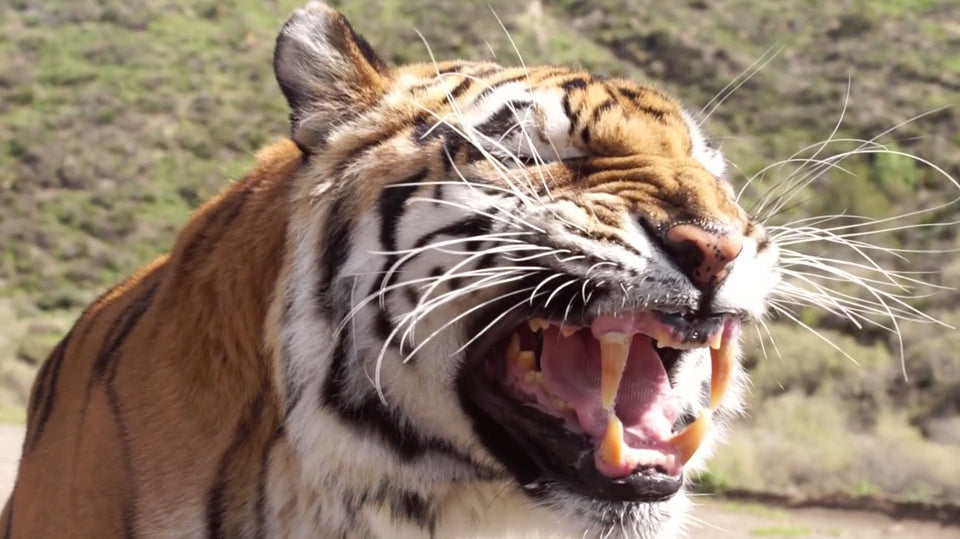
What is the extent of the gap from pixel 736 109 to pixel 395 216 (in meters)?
17.1

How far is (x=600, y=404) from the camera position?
214cm

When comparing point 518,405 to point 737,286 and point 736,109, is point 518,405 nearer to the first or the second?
point 737,286

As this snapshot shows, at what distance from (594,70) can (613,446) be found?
17758 millimetres

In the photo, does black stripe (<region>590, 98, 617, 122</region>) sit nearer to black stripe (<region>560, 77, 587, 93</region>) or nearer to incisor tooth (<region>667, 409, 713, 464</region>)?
black stripe (<region>560, 77, 587, 93</region>)

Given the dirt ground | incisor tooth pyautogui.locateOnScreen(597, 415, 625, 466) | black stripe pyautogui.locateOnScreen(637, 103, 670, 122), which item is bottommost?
the dirt ground

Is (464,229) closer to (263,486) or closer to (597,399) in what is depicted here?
(597,399)

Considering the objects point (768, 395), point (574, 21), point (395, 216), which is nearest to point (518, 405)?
point (395, 216)

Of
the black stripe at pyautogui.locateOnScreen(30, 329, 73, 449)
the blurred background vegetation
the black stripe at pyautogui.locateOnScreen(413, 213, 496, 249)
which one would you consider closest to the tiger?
the black stripe at pyautogui.locateOnScreen(413, 213, 496, 249)

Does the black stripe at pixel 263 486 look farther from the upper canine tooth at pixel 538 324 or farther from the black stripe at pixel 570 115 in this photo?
the black stripe at pixel 570 115

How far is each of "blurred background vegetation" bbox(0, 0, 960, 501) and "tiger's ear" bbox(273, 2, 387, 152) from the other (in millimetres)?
8082

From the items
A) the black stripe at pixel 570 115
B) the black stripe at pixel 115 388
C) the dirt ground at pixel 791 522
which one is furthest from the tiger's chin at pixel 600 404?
the dirt ground at pixel 791 522

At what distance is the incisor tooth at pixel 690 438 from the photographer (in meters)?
2.10

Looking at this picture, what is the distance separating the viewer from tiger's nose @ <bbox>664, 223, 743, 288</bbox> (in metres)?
1.91

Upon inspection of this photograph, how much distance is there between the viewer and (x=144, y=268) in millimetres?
3160
